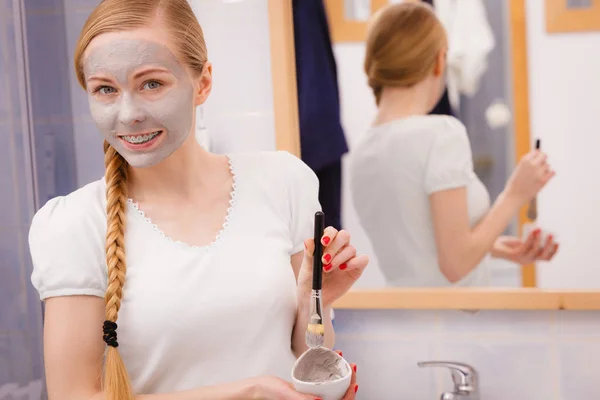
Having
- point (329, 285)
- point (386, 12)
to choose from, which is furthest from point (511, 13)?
point (329, 285)

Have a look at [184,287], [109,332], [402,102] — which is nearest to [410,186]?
[402,102]

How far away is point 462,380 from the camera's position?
1.16 m

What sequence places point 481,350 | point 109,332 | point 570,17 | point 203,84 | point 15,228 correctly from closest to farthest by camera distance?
point 109,332 < point 203,84 < point 15,228 < point 570,17 < point 481,350

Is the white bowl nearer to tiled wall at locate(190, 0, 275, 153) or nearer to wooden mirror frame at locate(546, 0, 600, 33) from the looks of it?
tiled wall at locate(190, 0, 275, 153)

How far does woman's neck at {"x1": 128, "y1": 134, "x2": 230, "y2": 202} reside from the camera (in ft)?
3.04

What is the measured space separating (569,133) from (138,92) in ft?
2.44

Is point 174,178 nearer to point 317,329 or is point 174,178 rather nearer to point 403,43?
point 317,329

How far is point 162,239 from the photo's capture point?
888mm

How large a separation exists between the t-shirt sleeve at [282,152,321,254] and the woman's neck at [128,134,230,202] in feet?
0.43

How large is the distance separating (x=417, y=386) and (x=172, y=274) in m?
0.62

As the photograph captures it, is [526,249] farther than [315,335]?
Yes

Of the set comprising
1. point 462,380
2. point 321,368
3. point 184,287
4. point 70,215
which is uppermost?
point 70,215

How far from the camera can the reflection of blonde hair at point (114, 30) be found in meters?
0.83

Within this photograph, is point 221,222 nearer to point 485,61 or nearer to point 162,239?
point 162,239
